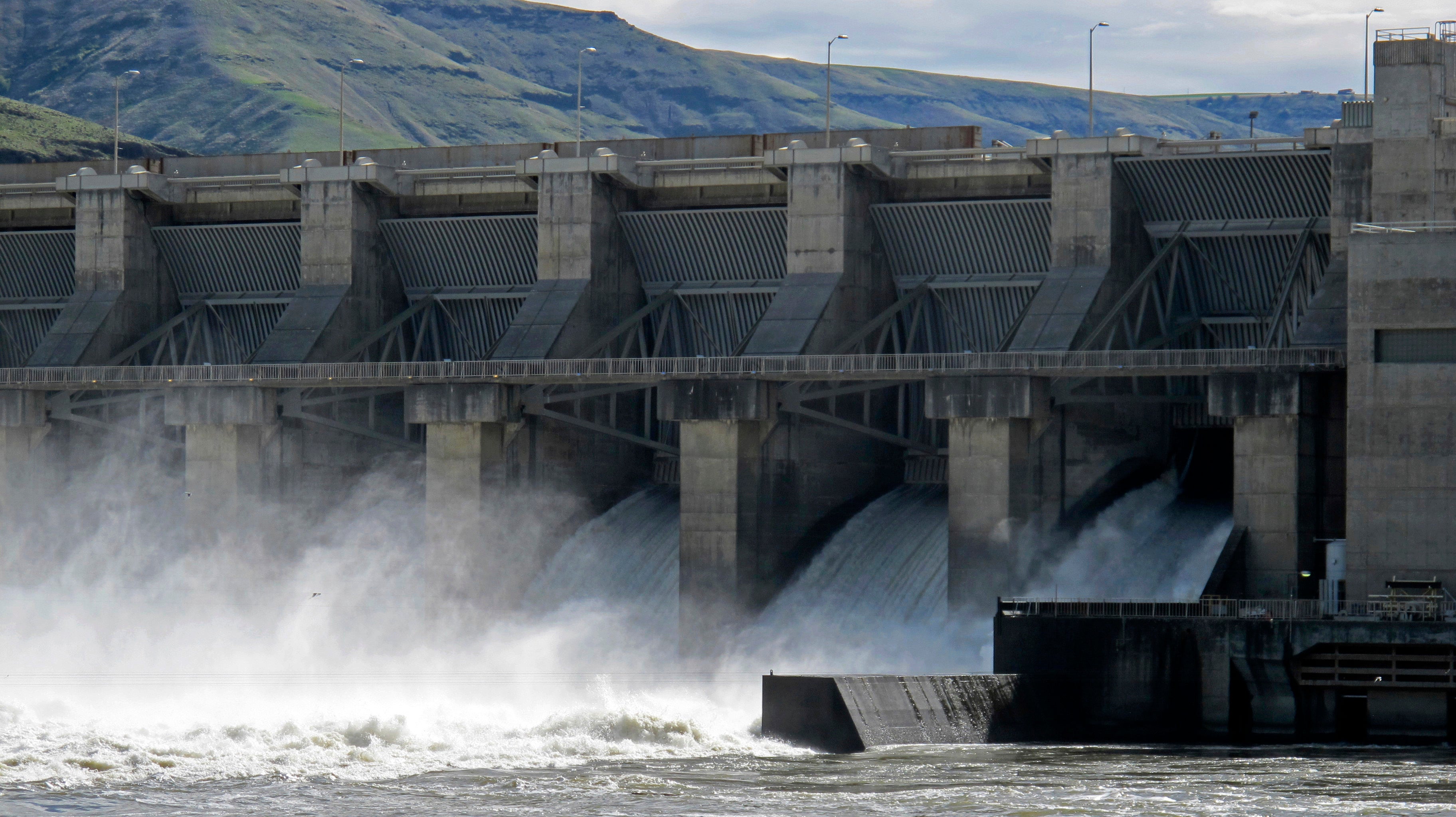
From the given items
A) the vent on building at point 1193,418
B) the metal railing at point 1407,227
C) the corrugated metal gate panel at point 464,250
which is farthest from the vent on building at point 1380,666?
the corrugated metal gate panel at point 464,250

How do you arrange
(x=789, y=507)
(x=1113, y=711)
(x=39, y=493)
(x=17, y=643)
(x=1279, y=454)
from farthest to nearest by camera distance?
1. (x=39, y=493)
2. (x=17, y=643)
3. (x=789, y=507)
4. (x=1279, y=454)
5. (x=1113, y=711)

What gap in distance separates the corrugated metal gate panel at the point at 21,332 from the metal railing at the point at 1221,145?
135ft

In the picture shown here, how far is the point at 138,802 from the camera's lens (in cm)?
4134

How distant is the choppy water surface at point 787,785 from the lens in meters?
41.2

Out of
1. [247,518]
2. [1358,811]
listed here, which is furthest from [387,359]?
[1358,811]

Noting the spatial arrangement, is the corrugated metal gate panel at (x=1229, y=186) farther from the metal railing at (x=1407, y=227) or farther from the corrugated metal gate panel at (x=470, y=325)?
the corrugated metal gate panel at (x=470, y=325)

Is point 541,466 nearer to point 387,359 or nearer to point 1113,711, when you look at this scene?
point 387,359

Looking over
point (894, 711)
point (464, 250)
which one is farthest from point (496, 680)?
point (464, 250)

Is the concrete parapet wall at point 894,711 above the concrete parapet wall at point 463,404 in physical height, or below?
below

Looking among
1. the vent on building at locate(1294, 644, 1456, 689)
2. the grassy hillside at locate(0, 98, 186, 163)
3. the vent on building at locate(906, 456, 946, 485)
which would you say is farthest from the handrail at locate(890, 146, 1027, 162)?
the grassy hillside at locate(0, 98, 186, 163)

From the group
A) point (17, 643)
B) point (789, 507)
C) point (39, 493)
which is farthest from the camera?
point (39, 493)

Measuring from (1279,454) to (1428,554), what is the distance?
4775mm

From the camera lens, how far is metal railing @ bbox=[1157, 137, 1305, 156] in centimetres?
6444

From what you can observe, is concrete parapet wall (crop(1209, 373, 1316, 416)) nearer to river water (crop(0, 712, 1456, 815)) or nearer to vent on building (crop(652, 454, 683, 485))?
river water (crop(0, 712, 1456, 815))
